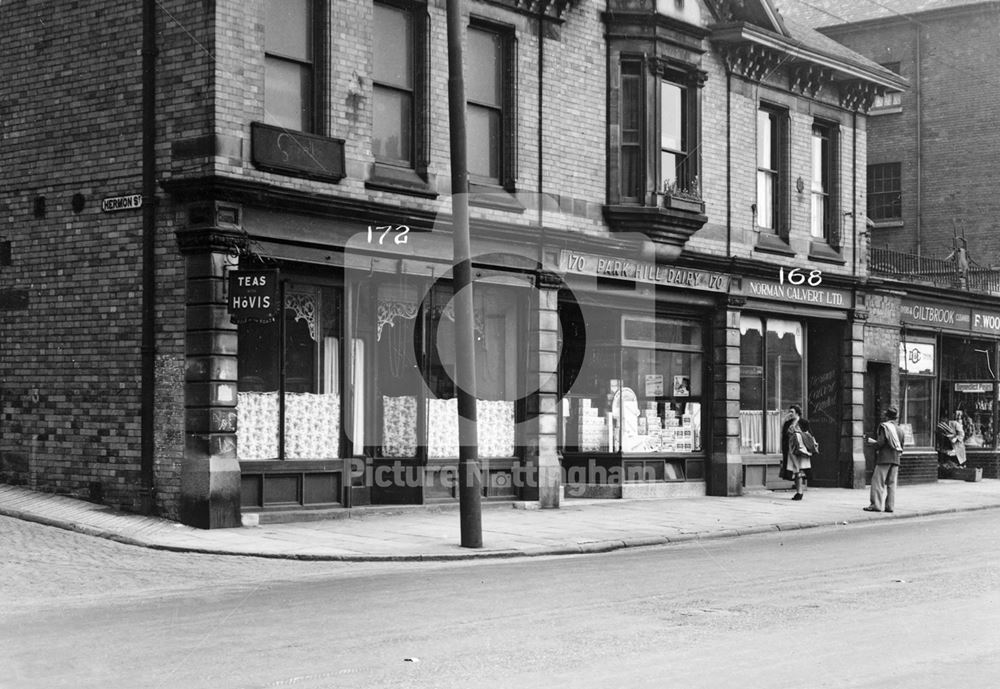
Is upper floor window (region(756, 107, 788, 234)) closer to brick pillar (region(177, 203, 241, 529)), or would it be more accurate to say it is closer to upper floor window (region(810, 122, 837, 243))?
upper floor window (region(810, 122, 837, 243))

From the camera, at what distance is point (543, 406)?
69.7ft

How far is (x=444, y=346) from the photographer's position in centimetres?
2009

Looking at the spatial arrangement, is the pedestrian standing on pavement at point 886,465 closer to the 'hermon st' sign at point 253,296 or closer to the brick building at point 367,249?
the brick building at point 367,249

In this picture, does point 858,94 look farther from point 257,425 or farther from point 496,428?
point 257,425

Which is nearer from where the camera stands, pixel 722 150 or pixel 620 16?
pixel 620 16

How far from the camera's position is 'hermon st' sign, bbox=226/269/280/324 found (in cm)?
1609

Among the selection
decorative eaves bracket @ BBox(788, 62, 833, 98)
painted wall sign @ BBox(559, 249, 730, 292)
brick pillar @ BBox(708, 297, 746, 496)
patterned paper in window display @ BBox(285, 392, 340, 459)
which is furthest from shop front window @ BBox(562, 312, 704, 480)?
decorative eaves bracket @ BBox(788, 62, 833, 98)

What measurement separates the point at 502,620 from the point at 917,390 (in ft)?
78.5

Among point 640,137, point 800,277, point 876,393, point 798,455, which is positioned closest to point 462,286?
point 640,137

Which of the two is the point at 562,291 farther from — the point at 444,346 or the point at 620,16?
the point at 620,16

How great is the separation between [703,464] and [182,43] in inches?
514

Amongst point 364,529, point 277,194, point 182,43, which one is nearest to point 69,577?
point 364,529

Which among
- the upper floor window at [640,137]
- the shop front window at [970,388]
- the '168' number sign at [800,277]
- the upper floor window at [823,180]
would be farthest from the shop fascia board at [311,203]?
the shop front window at [970,388]

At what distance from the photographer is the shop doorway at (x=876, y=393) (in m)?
29.6
